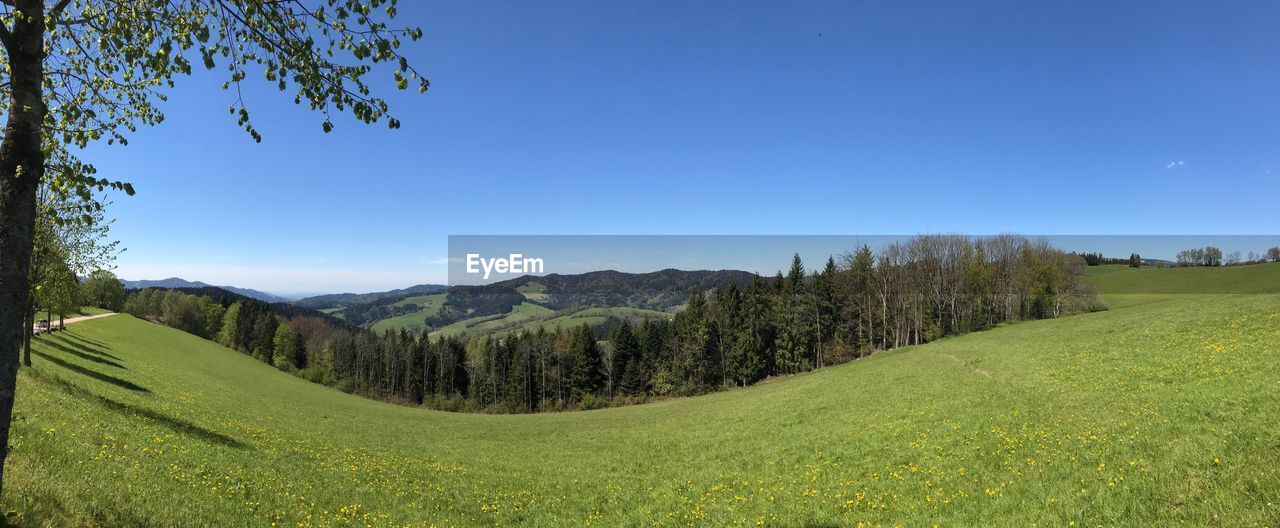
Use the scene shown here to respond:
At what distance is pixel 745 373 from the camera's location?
72.8 metres

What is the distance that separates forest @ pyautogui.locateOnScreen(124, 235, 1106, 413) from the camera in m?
68.9

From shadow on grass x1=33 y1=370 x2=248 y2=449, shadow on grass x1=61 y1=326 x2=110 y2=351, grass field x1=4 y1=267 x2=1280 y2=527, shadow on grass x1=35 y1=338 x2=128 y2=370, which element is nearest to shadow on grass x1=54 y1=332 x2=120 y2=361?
shadow on grass x1=61 y1=326 x2=110 y2=351

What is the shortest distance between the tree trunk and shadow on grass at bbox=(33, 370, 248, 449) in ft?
48.9

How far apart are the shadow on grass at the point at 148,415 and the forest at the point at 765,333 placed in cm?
→ 6100

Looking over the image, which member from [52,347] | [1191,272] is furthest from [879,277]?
[1191,272]

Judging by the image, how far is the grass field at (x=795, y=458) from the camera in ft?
30.4

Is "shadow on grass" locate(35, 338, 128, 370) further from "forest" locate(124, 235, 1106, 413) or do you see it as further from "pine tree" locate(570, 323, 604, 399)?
"pine tree" locate(570, 323, 604, 399)

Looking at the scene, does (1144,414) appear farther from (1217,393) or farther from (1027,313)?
(1027,313)

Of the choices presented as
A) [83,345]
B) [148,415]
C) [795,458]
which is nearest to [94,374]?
[148,415]

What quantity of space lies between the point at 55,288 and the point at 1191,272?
175 metres

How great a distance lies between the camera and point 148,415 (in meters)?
19.2

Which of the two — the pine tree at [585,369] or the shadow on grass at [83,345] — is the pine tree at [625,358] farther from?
the shadow on grass at [83,345]

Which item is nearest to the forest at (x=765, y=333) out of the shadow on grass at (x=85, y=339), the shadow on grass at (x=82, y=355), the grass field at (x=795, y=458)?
the grass field at (x=795, y=458)

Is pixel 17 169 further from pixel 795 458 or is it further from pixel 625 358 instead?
pixel 625 358
